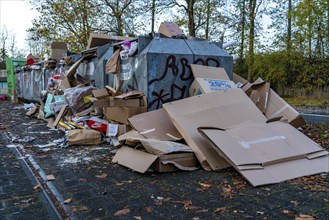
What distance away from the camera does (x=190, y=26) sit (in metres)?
15.6

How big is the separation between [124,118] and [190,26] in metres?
11.5

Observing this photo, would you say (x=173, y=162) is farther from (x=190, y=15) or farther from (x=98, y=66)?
(x=190, y=15)

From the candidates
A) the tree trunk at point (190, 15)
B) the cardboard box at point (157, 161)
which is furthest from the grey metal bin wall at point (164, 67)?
the tree trunk at point (190, 15)

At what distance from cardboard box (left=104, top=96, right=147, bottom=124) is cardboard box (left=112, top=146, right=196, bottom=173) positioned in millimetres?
1314

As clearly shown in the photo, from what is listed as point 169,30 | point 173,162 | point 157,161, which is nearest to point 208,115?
point 173,162

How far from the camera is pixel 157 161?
3.59 m

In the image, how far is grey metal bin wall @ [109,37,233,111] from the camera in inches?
211

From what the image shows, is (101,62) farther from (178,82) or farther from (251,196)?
(251,196)

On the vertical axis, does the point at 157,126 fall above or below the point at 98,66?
below

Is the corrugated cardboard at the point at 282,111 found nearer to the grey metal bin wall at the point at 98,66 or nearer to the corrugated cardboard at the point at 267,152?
the corrugated cardboard at the point at 267,152

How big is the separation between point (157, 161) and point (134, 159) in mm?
381

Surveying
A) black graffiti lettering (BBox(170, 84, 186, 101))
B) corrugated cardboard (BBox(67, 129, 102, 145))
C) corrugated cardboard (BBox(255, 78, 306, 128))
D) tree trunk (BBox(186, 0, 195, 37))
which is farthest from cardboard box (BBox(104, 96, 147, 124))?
tree trunk (BBox(186, 0, 195, 37))

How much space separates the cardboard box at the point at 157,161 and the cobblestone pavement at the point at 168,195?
3.3 inches

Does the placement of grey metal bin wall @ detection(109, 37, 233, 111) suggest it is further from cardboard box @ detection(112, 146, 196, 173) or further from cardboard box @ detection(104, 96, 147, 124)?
cardboard box @ detection(112, 146, 196, 173)
